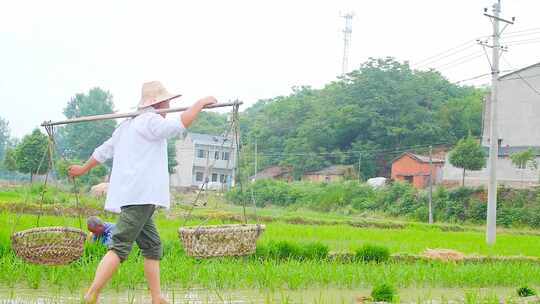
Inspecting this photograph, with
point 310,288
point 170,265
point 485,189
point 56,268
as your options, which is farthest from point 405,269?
point 485,189

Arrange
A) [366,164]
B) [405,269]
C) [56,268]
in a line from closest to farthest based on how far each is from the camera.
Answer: [56,268], [405,269], [366,164]

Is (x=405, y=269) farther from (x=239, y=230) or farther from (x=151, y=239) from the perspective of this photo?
(x=151, y=239)

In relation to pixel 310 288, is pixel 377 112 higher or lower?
higher

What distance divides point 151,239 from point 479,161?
28586 mm

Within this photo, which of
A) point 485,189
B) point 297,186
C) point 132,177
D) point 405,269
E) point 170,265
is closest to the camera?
point 132,177

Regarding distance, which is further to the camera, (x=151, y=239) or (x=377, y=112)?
(x=377, y=112)

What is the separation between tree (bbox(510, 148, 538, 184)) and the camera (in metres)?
29.2

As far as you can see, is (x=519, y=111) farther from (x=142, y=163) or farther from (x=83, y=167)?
(x=142, y=163)

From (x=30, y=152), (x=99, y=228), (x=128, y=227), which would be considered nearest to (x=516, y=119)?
(x=30, y=152)

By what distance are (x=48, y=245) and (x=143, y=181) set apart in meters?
1.43

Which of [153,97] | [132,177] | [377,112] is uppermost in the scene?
[377,112]

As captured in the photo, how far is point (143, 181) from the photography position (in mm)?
4605

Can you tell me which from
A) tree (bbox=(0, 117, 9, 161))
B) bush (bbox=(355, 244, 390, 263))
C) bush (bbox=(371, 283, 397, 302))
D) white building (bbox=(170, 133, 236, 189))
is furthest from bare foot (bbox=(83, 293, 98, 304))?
tree (bbox=(0, 117, 9, 161))

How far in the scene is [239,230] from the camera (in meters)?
5.68
